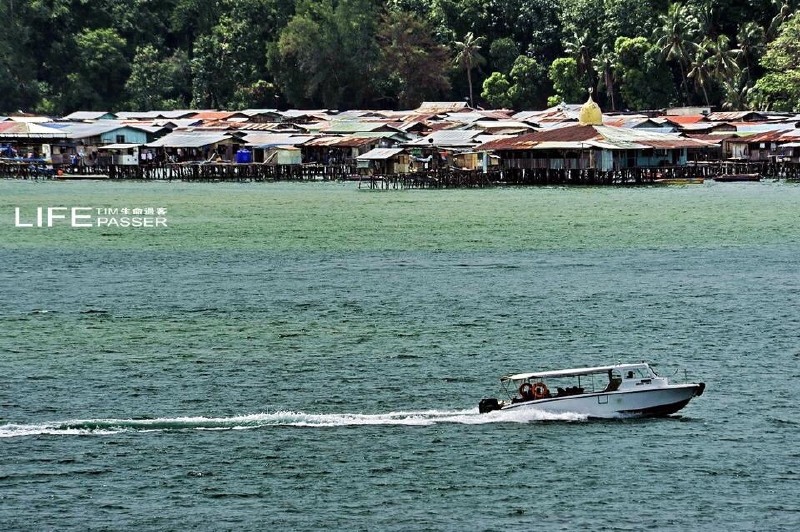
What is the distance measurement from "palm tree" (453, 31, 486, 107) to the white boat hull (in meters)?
114

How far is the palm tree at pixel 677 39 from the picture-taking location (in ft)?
397

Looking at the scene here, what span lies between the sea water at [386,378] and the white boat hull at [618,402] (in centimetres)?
23

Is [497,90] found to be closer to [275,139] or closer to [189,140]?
[275,139]

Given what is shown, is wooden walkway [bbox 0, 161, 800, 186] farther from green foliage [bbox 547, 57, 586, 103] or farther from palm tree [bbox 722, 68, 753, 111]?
green foliage [bbox 547, 57, 586, 103]

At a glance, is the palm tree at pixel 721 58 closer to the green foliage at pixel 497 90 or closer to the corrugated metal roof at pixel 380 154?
the green foliage at pixel 497 90

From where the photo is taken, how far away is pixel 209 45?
156 meters

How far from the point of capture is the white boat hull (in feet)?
97.8

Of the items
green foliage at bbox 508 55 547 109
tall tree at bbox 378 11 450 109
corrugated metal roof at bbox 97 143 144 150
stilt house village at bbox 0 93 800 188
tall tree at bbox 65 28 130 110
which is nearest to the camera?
stilt house village at bbox 0 93 800 188

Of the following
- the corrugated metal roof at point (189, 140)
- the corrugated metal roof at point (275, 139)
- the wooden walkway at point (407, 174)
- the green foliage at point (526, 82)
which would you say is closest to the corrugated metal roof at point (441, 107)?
the green foliage at point (526, 82)

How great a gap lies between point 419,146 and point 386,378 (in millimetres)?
77648

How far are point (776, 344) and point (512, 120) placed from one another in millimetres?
83710

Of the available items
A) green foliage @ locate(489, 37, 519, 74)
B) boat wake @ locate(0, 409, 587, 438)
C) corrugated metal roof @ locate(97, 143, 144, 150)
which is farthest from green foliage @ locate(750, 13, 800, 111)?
boat wake @ locate(0, 409, 587, 438)

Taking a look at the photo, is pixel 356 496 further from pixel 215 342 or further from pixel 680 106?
pixel 680 106

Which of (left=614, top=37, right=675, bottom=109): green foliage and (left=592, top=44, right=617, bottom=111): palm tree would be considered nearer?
(left=614, top=37, right=675, bottom=109): green foliage
